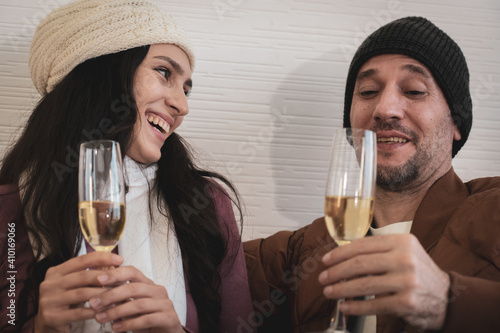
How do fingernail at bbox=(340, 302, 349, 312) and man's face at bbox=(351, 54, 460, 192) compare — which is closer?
fingernail at bbox=(340, 302, 349, 312)

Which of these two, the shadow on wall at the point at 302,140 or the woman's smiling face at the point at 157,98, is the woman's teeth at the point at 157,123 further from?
the shadow on wall at the point at 302,140

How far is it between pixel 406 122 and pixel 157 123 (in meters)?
0.69

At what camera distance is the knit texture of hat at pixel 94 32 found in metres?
1.40

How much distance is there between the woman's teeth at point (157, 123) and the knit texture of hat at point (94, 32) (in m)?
0.20

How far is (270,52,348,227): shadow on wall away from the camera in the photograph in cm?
185

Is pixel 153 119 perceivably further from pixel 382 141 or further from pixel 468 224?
pixel 468 224

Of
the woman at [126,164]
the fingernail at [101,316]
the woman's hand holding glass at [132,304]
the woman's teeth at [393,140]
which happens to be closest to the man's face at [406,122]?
the woman's teeth at [393,140]

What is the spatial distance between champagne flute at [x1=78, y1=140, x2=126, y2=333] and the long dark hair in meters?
0.41

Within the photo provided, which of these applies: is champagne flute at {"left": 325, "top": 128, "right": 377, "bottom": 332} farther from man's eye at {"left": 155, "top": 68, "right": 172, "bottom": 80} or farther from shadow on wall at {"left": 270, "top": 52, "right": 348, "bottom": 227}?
shadow on wall at {"left": 270, "top": 52, "right": 348, "bottom": 227}

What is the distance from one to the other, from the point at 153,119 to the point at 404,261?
857mm

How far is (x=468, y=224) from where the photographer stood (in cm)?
126

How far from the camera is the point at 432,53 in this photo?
146 centimetres

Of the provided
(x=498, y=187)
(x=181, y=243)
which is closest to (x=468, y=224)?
(x=498, y=187)

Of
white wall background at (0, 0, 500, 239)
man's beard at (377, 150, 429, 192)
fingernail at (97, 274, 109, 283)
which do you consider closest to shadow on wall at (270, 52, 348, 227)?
white wall background at (0, 0, 500, 239)
